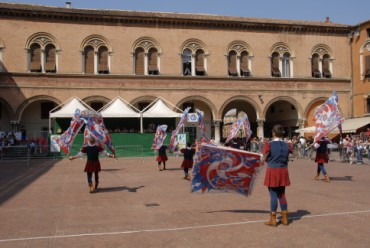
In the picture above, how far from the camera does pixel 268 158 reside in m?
8.28

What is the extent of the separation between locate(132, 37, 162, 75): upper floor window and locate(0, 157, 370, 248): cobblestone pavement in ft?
71.7

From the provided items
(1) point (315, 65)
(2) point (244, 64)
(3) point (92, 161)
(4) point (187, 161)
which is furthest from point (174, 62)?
(3) point (92, 161)

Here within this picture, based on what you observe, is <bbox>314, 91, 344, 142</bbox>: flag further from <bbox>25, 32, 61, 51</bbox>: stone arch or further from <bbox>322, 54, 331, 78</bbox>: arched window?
<bbox>322, 54, 331, 78</bbox>: arched window

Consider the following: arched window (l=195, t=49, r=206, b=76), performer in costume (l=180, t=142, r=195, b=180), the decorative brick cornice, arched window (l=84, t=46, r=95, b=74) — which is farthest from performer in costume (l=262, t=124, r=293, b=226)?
the decorative brick cornice

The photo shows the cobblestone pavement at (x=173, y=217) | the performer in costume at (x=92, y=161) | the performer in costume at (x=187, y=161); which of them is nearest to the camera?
the cobblestone pavement at (x=173, y=217)

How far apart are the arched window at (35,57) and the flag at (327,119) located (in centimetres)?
2402

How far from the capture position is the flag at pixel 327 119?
1524 centimetres

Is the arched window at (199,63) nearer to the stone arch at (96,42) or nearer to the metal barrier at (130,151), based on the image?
the stone arch at (96,42)

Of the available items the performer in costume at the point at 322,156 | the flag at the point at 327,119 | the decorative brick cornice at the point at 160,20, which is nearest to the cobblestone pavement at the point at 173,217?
the performer in costume at the point at 322,156

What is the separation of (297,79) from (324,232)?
107ft

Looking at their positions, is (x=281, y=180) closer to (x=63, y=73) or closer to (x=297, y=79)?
(x=63, y=73)

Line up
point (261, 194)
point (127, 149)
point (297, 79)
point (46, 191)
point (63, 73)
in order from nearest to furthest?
point (261, 194) → point (46, 191) → point (127, 149) → point (63, 73) → point (297, 79)

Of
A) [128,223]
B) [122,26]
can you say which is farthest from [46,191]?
[122,26]

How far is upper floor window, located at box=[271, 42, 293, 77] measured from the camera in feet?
126
